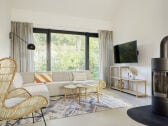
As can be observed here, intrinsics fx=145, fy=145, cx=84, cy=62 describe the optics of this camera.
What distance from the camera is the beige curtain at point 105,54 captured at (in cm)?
559

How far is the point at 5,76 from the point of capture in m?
1.68

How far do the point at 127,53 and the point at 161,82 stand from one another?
2.35m

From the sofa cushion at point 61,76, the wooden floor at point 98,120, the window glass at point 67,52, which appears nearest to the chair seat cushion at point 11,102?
the wooden floor at point 98,120

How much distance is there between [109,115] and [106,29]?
13.0 feet

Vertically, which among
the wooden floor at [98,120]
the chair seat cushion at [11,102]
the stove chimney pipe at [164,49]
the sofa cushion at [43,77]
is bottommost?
the wooden floor at [98,120]

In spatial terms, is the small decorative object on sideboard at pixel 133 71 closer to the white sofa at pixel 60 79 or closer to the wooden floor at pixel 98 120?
the white sofa at pixel 60 79

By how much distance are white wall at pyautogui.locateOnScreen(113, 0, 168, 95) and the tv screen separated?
26 centimetres

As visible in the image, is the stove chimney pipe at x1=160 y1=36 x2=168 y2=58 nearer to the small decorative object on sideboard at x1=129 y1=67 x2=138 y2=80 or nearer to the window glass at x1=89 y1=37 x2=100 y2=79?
the small decorative object on sideboard at x1=129 y1=67 x2=138 y2=80

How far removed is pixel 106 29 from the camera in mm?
5824

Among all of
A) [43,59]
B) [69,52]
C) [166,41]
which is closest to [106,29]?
[69,52]

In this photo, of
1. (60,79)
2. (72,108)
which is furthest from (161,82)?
(60,79)

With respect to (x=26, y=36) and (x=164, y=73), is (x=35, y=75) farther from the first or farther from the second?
(x=164, y=73)

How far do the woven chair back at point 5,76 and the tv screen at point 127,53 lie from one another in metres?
3.45

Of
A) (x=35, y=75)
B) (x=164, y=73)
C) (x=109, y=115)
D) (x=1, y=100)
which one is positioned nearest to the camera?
(x=1, y=100)
